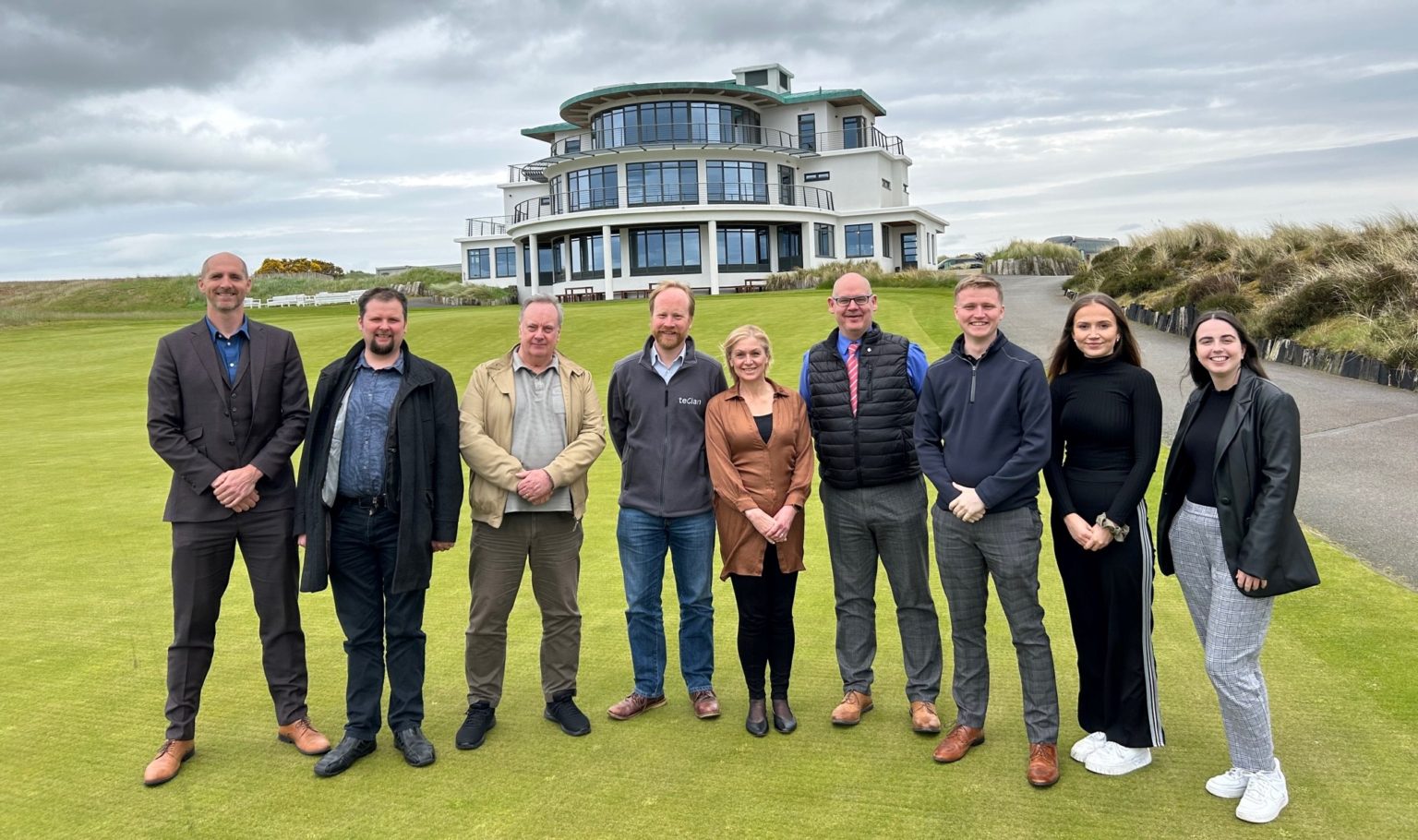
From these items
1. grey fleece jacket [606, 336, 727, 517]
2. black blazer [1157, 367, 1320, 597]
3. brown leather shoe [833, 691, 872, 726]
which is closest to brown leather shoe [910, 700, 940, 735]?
brown leather shoe [833, 691, 872, 726]

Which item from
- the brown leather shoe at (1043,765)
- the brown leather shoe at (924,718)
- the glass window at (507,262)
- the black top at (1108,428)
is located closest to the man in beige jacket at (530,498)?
the brown leather shoe at (924,718)

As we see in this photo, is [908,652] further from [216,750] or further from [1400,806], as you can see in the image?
[216,750]

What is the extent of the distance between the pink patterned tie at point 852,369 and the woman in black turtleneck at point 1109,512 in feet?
2.80

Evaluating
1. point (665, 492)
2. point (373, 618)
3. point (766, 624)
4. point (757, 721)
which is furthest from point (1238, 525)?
point (373, 618)

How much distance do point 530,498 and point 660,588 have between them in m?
0.80

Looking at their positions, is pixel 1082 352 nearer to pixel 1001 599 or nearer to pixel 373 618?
pixel 1001 599

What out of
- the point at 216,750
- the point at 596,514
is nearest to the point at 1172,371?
the point at 596,514

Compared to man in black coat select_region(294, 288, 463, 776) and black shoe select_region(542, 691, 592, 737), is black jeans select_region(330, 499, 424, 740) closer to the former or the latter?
man in black coat select_region(294, 288, 463, 776)

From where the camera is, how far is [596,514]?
8.85m

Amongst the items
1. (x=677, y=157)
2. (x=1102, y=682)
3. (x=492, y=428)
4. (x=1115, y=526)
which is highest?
(x=677, y=157)

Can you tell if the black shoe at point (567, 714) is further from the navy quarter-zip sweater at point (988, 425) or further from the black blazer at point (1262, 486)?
the black blazer at point (1262, 486)

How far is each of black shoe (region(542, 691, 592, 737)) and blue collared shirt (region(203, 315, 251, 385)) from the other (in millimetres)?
2076

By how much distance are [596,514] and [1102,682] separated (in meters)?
5.36

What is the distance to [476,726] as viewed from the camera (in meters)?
4.48
